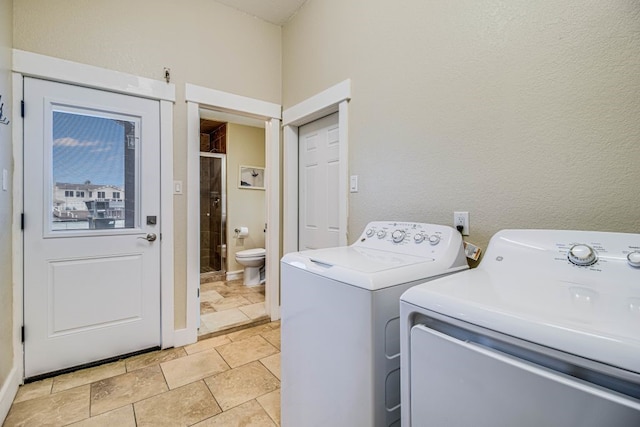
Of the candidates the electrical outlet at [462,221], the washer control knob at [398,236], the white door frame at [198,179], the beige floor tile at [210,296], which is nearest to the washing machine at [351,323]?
the washer control knob at [398,236]

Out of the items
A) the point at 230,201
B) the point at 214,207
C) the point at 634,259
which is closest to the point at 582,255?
the point at 634,259

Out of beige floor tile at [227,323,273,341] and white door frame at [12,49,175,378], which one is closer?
white door frame at [12,49,175,378]

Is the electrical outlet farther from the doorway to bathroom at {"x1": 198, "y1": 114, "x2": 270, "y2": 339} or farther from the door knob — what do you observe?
the doorway to bathroom at {"x1": 198, "y1": 114, "x2": 270, "y2": 339}

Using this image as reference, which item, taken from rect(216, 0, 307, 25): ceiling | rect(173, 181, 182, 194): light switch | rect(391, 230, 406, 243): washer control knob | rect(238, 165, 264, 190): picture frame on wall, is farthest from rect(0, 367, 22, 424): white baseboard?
rect(238, 165, 264, 190): picture frame on wall

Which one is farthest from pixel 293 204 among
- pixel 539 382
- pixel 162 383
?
pixel 539 382

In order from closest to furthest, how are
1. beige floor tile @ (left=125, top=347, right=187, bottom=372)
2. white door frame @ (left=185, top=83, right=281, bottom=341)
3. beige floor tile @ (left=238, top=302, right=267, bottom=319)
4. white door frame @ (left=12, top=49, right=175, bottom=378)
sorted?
white door frame @ (left=12, top=49, right=175, bottom=378) → beige floor tile @ (left=125, top=347, right=187, bottom=372) → white door frame @ (left=185, top=83, right=281, bottom=341) → beige floor tile @ (left=238, top=302, right=267, bottom=319)

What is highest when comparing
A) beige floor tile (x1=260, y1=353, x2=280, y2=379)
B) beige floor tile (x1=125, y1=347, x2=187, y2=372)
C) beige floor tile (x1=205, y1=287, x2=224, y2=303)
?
beige floor tile (x1=205, y1=287, x2=224, y2=303)

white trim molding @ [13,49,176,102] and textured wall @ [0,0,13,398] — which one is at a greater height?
white trim molding @ [13,49,176,102]

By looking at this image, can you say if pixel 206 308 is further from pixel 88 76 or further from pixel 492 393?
pixel 492 393

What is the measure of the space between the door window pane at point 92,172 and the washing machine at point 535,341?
86.6 inches

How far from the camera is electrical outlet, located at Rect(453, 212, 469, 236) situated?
4.64 feet

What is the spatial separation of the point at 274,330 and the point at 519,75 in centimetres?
251

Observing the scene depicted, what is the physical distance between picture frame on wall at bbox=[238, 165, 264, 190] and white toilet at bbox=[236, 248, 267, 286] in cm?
114

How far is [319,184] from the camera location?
258 cm
